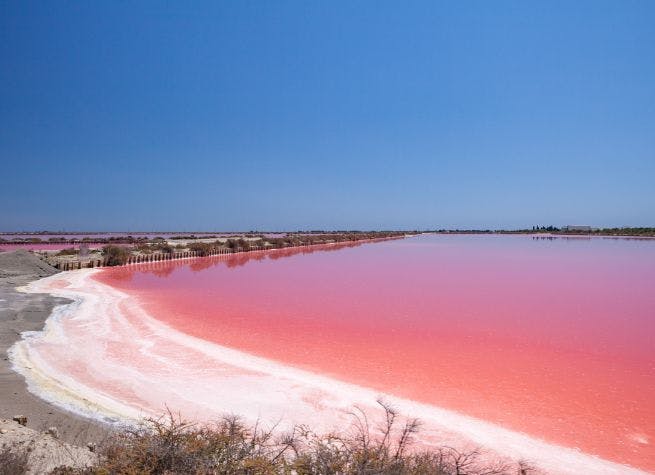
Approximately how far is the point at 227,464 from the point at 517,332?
6716mm

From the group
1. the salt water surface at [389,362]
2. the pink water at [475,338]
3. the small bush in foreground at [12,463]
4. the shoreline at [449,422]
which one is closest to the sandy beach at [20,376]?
the salt water surface at [389,362]

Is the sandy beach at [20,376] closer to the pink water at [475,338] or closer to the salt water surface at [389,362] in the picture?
the salt water surface at [389,362]

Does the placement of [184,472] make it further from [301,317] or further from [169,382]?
[301,317]

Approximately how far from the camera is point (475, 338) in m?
7.52

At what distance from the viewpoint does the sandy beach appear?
3838 mm

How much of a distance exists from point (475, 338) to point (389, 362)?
82.7 inches

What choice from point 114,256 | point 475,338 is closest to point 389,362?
point 475,338

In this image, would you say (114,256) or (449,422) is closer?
(449,422)

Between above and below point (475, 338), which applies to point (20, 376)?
above

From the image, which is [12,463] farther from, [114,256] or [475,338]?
[114,256]

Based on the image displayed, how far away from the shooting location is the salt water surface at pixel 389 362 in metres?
4.35

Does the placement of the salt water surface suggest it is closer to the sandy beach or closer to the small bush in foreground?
the sandy beach

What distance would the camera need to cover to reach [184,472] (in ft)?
8.75

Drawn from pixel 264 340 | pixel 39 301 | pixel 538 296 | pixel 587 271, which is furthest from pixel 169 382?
pixel 587 271
